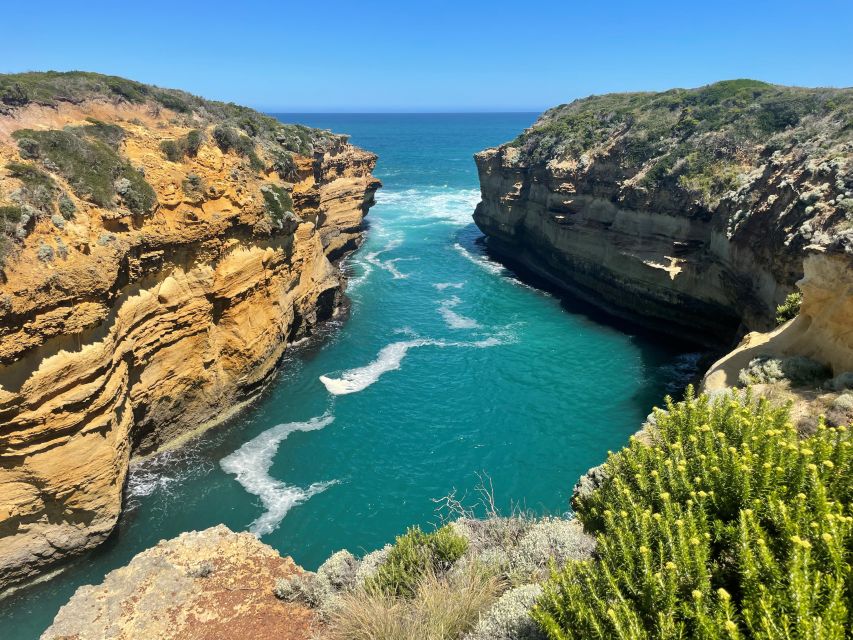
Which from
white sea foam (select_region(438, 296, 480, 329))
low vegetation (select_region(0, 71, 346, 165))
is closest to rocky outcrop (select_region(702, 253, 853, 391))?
white sea foam (select_region(438, 296, 480, 329))

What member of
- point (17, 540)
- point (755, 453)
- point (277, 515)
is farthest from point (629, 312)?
point (17, 540)

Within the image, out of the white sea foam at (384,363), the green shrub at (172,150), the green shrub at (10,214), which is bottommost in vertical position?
the white sea foam at (384,363)

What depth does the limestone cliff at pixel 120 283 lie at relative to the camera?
1944 cm

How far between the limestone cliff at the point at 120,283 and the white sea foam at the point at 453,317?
1042cm

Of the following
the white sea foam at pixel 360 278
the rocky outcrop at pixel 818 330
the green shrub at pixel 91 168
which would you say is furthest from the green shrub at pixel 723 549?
the white sea foam at pixel 360 278

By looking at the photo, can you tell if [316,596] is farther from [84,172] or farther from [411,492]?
[84,172]

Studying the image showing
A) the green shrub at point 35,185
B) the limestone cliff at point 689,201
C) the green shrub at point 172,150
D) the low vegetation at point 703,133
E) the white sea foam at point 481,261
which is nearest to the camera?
the green shrub at point 35,185

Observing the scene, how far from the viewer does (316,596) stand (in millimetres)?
13891

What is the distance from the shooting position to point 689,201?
128 ft

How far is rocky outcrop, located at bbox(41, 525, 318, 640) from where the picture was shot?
13.2 metres

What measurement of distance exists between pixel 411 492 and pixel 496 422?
6959 mm

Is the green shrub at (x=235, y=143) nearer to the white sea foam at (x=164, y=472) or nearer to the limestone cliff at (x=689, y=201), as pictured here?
the white sea foam at (x=164, y=472)

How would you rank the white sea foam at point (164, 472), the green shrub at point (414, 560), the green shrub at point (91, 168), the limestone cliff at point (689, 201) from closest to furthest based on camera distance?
1. the green shrub at point (414, 560)
2. the green shrub at point (91, 168)
3. the white sea foam at point (164, 472)
4. the limestone cliff at point (689, 201)

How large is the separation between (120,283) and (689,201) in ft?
119
